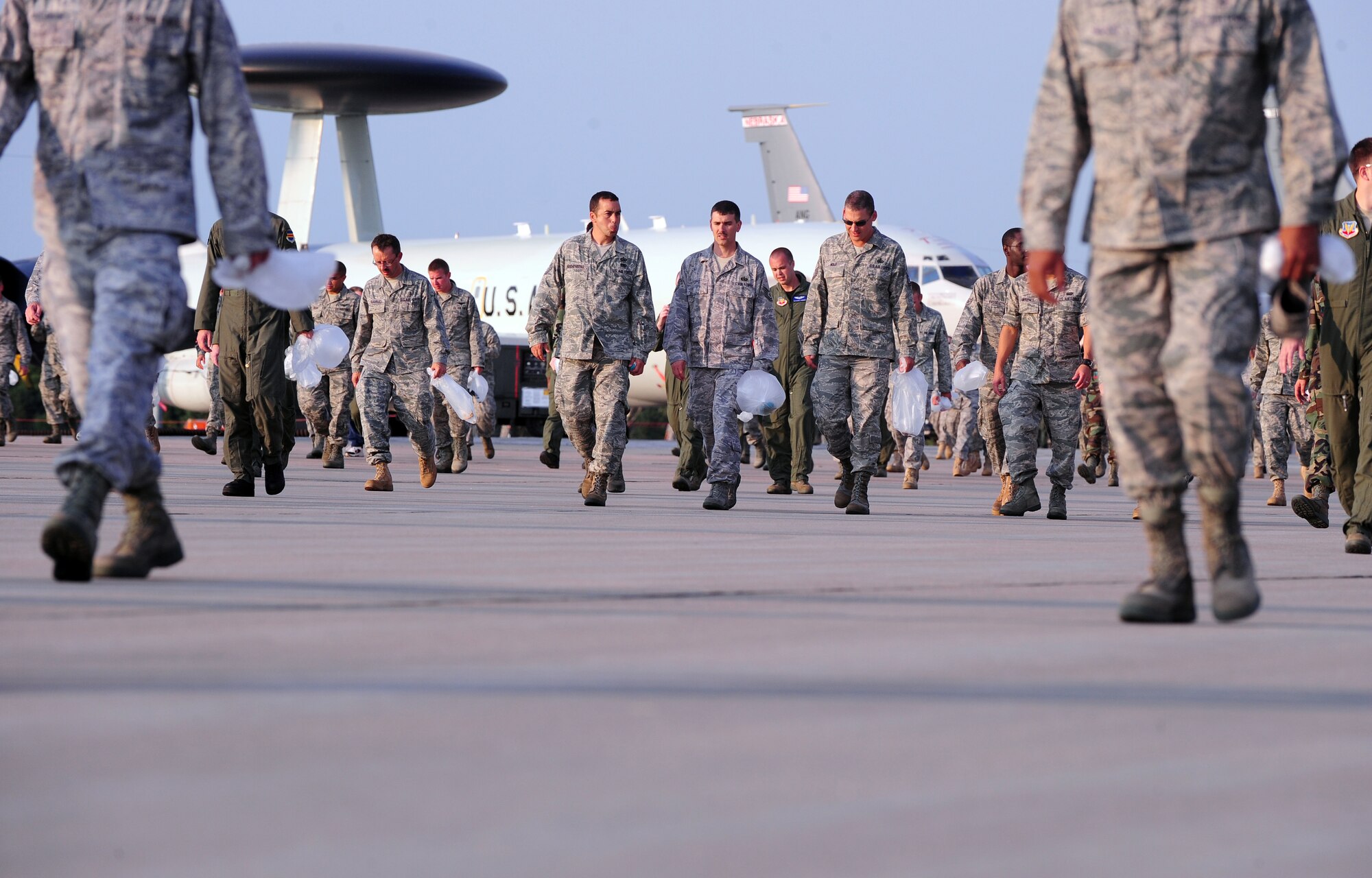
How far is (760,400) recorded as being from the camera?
11258 mm

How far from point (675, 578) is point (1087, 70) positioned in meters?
1.92

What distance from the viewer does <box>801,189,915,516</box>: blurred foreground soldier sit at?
434 inches

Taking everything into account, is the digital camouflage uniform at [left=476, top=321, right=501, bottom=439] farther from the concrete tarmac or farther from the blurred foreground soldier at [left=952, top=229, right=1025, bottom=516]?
the concrete tarmac

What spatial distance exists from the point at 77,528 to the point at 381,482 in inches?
292

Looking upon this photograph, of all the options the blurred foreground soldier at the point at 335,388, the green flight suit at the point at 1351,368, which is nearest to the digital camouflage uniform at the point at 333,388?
the blurred foreground soldier at the point at 335,388

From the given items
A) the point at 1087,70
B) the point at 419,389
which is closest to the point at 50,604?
the point at 1087,70

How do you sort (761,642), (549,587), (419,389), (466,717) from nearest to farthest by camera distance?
(466,717) → (761,642) → (549,587) → (419,389)

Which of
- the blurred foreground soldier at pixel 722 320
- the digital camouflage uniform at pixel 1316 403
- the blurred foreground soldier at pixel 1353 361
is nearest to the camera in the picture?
the blurred foreground soldier at pixel 1353 361

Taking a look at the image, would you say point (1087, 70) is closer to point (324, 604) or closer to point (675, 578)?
point (675, 578)

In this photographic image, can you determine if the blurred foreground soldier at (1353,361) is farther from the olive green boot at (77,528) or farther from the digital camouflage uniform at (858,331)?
the olive green boot at (77,528)

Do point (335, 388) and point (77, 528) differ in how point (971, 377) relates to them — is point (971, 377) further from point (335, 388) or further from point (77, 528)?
point (77, 528)

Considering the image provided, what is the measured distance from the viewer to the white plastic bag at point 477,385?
17.0m

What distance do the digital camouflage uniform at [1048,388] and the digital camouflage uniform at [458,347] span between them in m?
6.46

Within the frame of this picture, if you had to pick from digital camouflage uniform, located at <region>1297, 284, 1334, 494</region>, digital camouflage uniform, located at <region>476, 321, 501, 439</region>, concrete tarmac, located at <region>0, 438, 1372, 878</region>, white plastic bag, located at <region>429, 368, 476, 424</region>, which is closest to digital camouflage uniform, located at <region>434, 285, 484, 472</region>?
digital camouflage uniform, located at <region>476, 321, 501, 439</region>
